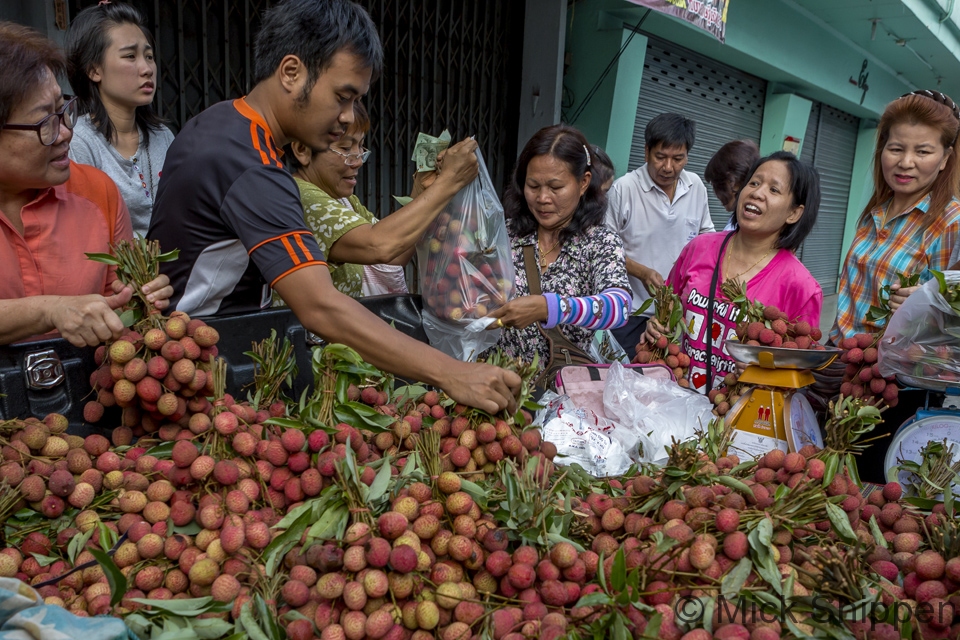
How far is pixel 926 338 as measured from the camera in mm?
1573

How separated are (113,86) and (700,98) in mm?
6050

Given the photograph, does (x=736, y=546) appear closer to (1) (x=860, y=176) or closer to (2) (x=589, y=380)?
(2) (x=589, y=380)

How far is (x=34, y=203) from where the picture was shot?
1.52 m

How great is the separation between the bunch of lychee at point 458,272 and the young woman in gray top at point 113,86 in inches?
42.4

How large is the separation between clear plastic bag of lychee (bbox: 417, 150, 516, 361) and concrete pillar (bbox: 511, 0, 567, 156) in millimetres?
3116

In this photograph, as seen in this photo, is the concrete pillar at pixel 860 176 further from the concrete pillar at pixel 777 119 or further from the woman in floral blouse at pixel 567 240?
the woman in floral blouse at pixel 567 240

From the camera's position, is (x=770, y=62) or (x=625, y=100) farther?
(x=770, y=62)

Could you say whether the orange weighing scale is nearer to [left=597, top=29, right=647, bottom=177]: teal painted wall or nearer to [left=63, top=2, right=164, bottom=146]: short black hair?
[left=63, top=2, right=164, bottom=146]: short black hair

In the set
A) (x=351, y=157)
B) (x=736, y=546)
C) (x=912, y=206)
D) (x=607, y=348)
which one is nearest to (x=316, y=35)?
(x=351, y=157)

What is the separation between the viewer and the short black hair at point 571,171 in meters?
2.39

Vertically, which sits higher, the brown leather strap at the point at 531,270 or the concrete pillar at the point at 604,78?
the concrete pillar at the point at 604,78

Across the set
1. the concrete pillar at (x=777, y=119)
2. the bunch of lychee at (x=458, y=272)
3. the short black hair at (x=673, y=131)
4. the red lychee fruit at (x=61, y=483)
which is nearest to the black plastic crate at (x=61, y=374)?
the red lychee fruit at (x=61, y=483)

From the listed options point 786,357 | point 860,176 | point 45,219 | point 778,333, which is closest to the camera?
point 45,219

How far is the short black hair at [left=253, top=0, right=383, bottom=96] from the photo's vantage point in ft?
5.07
